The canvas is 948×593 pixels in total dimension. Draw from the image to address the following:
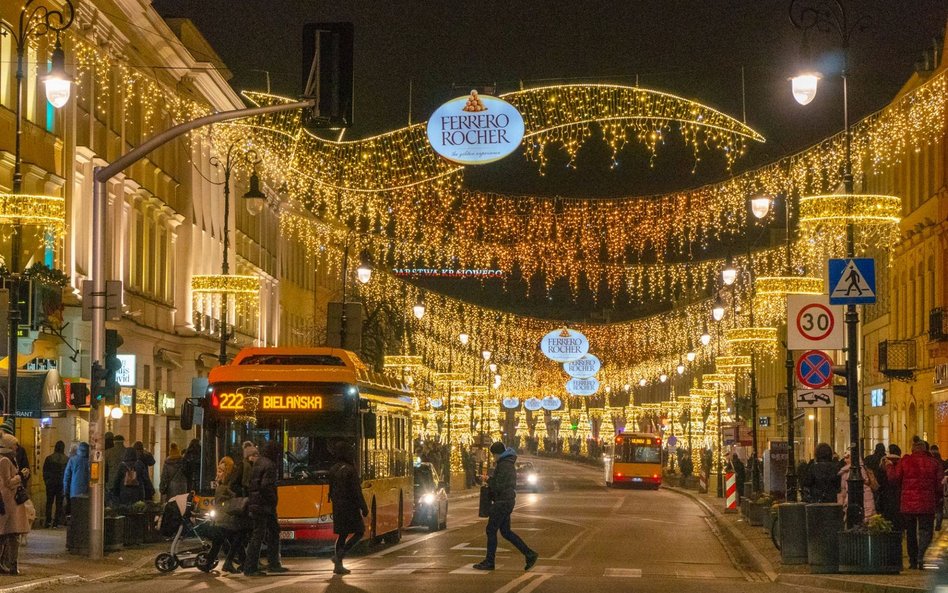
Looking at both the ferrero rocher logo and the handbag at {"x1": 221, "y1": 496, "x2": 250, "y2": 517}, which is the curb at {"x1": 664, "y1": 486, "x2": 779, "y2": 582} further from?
the ferrero rocher logo

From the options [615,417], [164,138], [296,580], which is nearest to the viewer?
[296,580]

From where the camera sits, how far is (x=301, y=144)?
40.8 m

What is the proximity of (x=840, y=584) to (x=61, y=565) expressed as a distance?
420 inches

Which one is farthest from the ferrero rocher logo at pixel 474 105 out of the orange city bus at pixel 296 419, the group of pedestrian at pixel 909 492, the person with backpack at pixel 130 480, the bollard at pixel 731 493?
the bollard at pixel 731 493

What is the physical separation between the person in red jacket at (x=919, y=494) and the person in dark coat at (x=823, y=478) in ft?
10.7

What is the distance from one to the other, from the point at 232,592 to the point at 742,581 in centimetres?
743

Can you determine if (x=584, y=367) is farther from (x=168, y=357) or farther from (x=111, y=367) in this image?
(x=111, y=367)

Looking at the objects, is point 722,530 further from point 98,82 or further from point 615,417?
point 615,417

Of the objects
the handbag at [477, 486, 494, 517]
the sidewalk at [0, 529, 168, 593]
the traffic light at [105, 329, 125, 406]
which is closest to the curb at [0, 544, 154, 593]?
the sidewalk at [0, 529, 168, 593]

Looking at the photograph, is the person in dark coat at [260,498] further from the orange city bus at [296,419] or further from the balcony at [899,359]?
the balcony at [899,359]

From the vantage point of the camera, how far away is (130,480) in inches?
1237

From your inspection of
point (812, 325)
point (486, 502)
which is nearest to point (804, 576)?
point (486, 502)

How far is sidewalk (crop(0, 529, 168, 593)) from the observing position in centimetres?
2039

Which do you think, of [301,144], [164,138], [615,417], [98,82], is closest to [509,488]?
[164,138]
